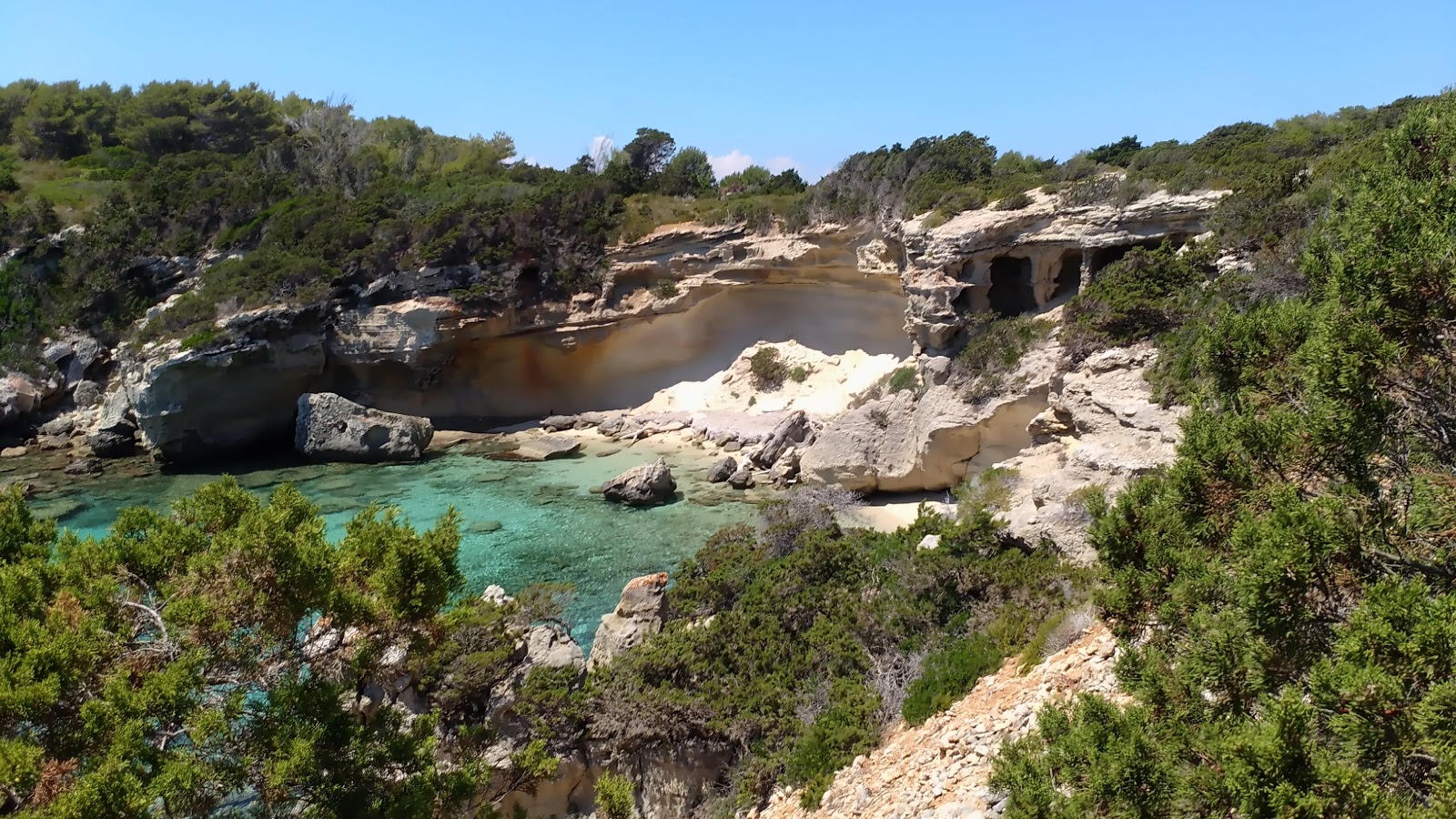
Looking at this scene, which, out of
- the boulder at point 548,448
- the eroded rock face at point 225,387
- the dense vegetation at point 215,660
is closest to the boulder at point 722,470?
the boulder at point 548,448

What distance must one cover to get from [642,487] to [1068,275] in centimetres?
1173

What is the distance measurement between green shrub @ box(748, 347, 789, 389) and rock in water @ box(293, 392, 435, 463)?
1103 centimetres

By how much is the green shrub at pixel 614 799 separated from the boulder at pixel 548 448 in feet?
57.3

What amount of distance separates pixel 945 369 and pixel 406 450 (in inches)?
619

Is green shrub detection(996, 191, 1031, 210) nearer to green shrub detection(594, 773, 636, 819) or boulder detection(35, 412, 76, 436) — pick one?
green shrub detection(594, 773, 636, 819)

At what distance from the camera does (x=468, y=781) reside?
7.21 m

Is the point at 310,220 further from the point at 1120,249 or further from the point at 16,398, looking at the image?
the point at 1120,249

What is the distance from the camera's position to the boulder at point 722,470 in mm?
22234

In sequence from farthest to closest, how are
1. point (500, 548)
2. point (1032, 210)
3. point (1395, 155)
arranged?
point (1032, 210) → point (500, 548) → point (1395, 155)

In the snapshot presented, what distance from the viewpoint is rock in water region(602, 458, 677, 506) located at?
20.5 meters

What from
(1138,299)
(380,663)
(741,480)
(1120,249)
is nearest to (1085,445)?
(1138,299)

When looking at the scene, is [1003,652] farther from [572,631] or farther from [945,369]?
[945,369]

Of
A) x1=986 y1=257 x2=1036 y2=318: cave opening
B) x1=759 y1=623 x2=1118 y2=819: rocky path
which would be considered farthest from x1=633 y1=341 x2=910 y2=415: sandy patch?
x1=759 y1=623 x2=1118 y2=819: rocky path

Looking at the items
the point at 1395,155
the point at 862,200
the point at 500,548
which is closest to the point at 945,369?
the point at 862,200
